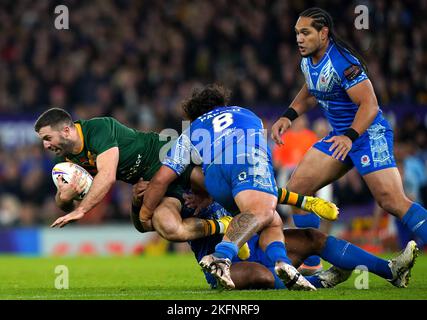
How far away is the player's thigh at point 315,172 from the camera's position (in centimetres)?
772

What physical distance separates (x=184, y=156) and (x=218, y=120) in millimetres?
404

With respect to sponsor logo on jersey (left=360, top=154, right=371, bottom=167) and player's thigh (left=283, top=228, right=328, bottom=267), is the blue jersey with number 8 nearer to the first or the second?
player's thigh (left=283, top=228, right=328, bottom=267)

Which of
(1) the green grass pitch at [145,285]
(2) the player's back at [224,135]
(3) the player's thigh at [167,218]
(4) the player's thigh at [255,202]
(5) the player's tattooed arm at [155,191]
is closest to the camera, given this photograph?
(1) the green grass pitch at [145,285]

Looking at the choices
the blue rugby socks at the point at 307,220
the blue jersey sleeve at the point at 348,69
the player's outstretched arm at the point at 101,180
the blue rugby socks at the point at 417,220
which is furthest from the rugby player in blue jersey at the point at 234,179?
the blue rugby socks at the point at 417,220

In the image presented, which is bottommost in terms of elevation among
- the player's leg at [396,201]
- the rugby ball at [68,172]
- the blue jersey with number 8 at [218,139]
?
the player's leg at [396,201]

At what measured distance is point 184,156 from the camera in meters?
7.20

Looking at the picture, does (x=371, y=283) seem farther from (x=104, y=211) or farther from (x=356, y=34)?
(x=356, y=34)

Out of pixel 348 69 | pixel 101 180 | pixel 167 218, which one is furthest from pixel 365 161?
pixel 101 180

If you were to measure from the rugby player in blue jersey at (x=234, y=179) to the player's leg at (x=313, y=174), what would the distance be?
2.29 feet

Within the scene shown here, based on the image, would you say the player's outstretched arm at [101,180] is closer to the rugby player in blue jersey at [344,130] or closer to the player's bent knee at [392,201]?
the rugby player in blue jersey at [344,130]

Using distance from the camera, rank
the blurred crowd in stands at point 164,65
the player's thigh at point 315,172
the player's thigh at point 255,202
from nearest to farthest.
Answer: the player's thigh at point 255,202 < the player's thigh at point 315,172 < the blurred crowd in stands at point 164,65
